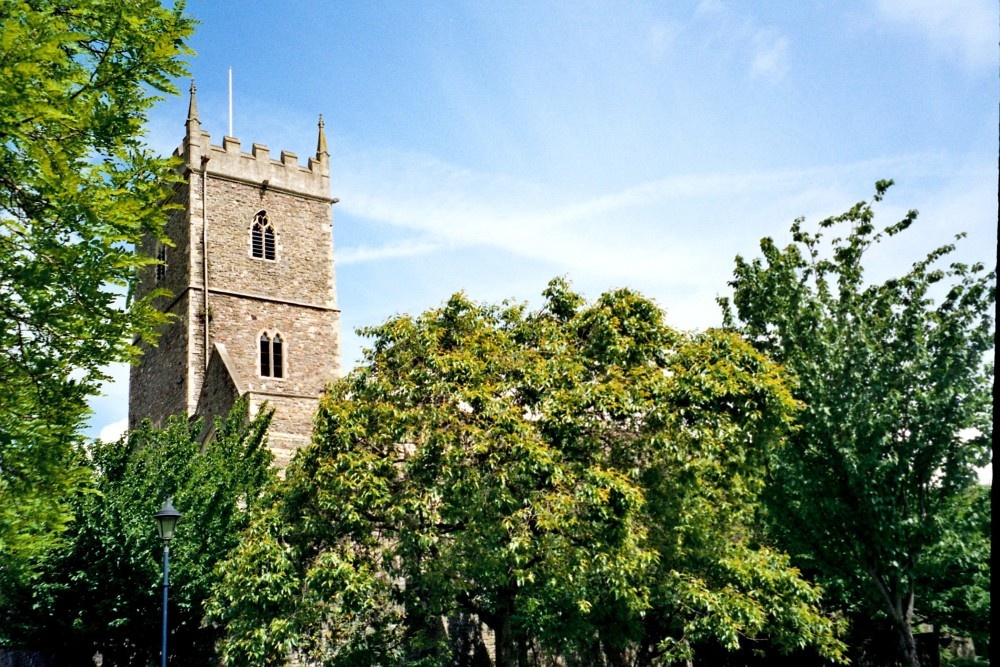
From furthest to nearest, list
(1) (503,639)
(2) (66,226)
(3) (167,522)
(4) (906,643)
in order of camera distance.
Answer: (4) (906,643), (1) (503,639), (3) (167,522), (2) (66,226)

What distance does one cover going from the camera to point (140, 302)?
10492 mm

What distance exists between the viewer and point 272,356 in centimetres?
2922

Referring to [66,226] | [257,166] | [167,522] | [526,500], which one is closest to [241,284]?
[257,166]

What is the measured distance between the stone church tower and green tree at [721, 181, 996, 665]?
14199mm

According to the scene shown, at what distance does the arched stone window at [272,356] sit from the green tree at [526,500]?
44.6 ft

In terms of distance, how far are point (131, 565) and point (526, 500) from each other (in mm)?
8412

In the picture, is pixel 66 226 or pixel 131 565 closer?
pixel 66 226

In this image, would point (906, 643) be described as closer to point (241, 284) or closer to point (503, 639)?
point (503, 639)

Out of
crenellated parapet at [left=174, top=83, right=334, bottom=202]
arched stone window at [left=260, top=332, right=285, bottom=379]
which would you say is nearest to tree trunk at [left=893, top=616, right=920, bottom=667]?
arched stone window at [left=260, top=332, right=285, bottom=379]

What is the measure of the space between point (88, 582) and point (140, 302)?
361 inches

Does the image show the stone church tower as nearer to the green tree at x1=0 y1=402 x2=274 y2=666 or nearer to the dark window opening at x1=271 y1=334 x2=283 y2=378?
the dark window opening at x1=271 y1=334 x2=283 y2=378

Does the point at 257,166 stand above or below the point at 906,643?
above

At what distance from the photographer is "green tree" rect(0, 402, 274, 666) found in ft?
56.6

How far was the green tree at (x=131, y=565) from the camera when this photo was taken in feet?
56.6
